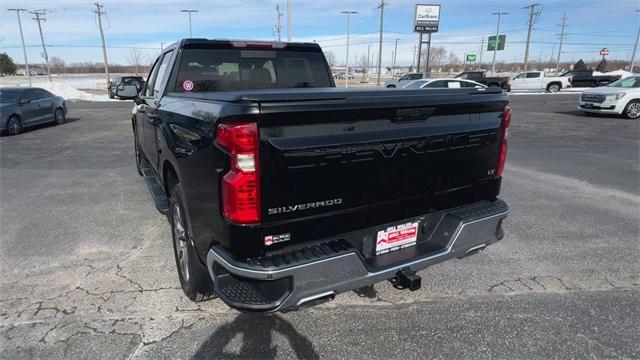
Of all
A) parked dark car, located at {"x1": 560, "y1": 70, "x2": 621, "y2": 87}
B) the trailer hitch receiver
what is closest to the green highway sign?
parked dark car, located at {"x1": 560, "y1": 70, "x2": 621, "y2": 87}

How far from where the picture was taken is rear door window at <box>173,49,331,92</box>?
411 centimetres

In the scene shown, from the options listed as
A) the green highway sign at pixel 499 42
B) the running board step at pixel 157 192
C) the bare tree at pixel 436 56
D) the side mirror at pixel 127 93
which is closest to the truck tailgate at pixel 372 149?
the running board step at pixel 157 192

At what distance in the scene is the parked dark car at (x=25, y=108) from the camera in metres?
12.3

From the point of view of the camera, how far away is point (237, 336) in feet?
8.96

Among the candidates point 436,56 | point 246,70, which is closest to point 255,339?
point 246,70

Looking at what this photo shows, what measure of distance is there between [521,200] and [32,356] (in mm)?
5924

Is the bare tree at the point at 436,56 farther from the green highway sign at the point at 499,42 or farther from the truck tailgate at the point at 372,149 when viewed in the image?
the truck tailgate at the point at 372,149

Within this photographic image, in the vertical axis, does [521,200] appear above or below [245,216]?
below

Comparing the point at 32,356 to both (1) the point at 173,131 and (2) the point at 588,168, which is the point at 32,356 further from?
(2) the point at 588,168

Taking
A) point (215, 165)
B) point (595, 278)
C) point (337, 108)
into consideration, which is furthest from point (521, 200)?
point (215, 165)

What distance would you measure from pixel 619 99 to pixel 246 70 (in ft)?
54.0

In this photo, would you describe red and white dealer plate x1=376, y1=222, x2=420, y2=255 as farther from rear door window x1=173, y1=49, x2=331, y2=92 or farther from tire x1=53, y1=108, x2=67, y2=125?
tire x1=53, y1=108, x2=67, y2=125

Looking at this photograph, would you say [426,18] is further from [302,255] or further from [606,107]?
[302,255]

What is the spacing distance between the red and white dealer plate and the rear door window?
2.50 metres
